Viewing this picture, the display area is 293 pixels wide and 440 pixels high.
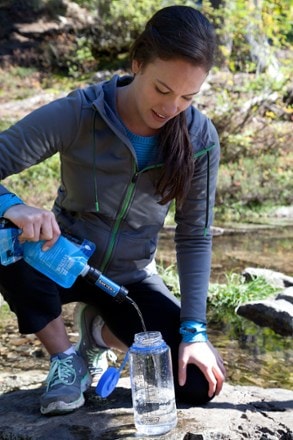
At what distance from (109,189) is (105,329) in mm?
607

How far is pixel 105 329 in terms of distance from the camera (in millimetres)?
2852

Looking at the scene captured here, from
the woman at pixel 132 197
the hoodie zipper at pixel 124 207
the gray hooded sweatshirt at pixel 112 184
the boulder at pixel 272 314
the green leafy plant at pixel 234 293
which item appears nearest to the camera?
the woman at pixel 132 197

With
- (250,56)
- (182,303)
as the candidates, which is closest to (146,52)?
(182,303)

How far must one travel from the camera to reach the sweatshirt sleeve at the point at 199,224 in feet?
8.66

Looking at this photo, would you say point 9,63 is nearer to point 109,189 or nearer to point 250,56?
point 250,56

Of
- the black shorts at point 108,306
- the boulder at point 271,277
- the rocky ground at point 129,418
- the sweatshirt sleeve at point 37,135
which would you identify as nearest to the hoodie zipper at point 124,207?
the black shorts at point 108,306

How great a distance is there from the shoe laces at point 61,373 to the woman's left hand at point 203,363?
372 millimetres

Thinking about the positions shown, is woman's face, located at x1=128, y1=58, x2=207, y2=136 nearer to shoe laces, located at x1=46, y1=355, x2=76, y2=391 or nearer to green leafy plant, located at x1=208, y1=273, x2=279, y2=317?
shoe laces, located at x1=46, y1=355, x2=76, y2=391

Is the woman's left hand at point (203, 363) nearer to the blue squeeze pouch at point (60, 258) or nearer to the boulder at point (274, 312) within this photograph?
the blue squeeze pouch at point (60, 258)

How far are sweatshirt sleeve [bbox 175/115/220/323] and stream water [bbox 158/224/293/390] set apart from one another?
0.74m

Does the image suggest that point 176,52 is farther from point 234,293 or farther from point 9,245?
point 234,293

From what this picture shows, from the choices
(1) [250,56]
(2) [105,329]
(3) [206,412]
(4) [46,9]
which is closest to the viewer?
(3) [206,412]

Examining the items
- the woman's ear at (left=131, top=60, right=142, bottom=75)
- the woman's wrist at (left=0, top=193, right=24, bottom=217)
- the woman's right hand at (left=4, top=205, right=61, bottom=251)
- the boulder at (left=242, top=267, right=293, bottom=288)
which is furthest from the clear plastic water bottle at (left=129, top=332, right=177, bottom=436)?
the boulder at (left=242, top=267, right=293, bottom=288)

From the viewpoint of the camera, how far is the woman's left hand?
2414mm
